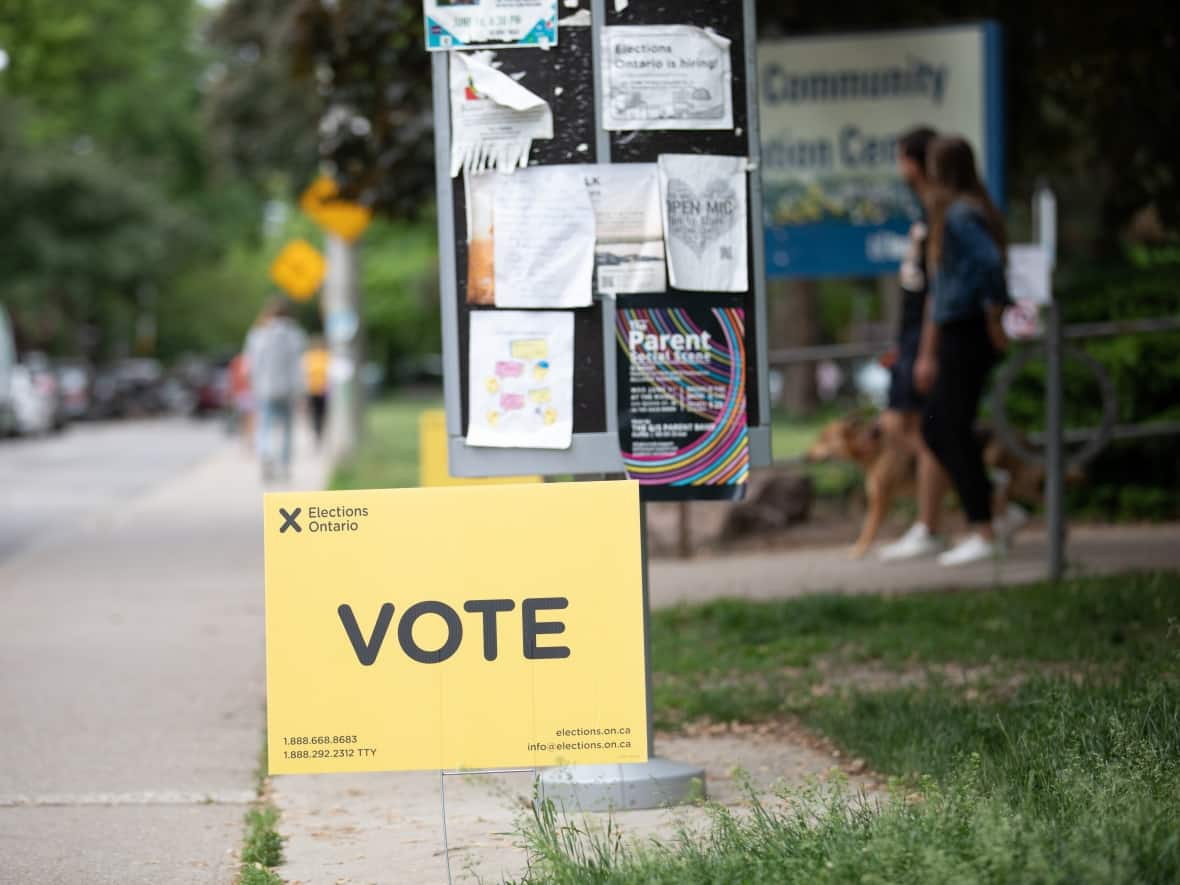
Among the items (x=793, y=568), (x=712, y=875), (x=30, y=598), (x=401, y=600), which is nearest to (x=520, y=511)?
(x=401, y=600)

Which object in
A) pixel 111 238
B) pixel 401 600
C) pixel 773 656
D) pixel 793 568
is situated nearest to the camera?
pixel 401 600

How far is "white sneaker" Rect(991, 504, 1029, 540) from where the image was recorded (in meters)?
9.74

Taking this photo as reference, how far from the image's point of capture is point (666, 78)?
5.38 metres

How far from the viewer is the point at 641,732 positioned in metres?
4.55

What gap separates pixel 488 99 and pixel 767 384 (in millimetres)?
1159

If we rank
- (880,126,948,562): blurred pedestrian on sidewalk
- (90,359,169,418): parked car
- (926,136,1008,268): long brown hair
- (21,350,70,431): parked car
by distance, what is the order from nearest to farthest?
(926,136,1008,268): long brown hair, (880,126,948,562): blurred pedestrian on sidewalk, (21,350,70,431): parked car, (90,359,169,418): parked car

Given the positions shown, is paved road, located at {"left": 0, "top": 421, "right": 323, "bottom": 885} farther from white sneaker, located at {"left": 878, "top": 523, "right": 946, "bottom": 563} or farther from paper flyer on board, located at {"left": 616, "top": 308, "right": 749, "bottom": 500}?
white sneaker, located at {"left": 878, "top": 523, "right": 946, "bottom": 563}

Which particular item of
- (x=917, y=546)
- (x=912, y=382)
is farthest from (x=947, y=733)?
(x=917, y=546)

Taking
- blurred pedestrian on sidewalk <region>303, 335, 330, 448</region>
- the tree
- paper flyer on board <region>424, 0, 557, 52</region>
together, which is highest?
the tree

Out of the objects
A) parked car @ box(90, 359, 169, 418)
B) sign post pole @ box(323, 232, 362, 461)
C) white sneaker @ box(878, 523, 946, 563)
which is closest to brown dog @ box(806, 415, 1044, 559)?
white sneaker @ box(878, 523, 946, 563)

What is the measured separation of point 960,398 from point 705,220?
3.55 meters

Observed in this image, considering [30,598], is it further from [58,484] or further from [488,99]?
[58,484]

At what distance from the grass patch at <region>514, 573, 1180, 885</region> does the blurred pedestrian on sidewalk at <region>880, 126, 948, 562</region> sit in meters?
1.12

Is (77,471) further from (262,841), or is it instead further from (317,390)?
(262,841)
